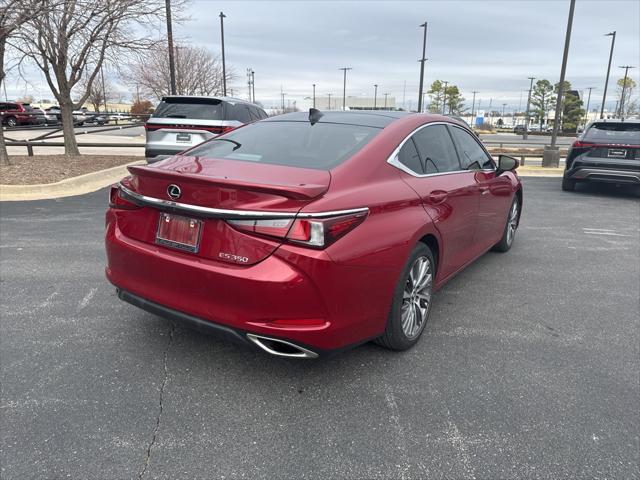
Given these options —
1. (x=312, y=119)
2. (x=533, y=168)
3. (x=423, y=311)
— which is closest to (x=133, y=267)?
(x=312, y=119)

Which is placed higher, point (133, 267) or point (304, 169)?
point (304, 169)

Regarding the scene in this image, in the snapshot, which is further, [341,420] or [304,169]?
[304,169]

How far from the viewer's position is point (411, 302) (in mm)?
3248

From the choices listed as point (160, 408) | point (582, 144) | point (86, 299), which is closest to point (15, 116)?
point (582, 144)

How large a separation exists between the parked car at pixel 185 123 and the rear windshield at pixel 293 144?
6.47 m

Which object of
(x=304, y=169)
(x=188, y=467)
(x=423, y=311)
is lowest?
(x=188, y=467)

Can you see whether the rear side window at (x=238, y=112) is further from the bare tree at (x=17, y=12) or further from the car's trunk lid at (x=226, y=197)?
the car's trunk lid at (x=226, y=197)

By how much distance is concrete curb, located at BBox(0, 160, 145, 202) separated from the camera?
8656 mm

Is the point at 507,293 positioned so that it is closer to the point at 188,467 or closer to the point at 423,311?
the point at 423,311

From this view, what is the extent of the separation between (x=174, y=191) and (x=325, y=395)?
1.44 metres

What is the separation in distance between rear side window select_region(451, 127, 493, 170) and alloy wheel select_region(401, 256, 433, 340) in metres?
1.29

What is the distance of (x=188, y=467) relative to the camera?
7.25 ft

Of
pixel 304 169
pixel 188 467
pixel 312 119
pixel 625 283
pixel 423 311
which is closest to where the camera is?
pixel 188 467

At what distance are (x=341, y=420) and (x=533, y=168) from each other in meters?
15.3
